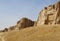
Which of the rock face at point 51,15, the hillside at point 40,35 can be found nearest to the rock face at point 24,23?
the rock face at point 51,15

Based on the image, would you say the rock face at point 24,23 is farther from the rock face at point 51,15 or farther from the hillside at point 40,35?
the hillside at point 40,35

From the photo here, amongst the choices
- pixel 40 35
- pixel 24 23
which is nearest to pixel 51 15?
pixel 24 23

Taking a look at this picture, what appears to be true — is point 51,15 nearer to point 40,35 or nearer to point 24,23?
point 24,23

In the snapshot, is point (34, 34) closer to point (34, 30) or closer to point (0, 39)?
point (34, 30)

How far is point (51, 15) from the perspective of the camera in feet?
343

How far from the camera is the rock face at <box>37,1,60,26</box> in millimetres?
98575

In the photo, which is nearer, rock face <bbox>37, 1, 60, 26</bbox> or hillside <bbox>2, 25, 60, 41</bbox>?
hillside <bbox>2, 25, 60, 41</bbox>

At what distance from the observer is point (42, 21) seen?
10869cm

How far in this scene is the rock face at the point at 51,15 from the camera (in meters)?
98.6

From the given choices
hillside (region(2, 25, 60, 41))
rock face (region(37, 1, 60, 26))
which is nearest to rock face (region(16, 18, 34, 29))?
rock face (region(37, 1, 60, 26))

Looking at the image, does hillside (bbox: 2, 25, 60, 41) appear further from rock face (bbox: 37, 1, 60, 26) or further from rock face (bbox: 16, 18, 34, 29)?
rock face (bbox: 16, 18, 34, 29)

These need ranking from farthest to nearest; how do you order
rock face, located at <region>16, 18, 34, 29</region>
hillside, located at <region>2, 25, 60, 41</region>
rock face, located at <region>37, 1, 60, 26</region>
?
rock face, located at <region>16, 18, 34, 29</region>, rock face, located at <region>37, 1, 60, 26</region>, hillside, located at <region>2, 25, 60, 41</region>

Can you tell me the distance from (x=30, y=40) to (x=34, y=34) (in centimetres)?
339

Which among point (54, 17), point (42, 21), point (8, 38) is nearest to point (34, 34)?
point (8, 38)
